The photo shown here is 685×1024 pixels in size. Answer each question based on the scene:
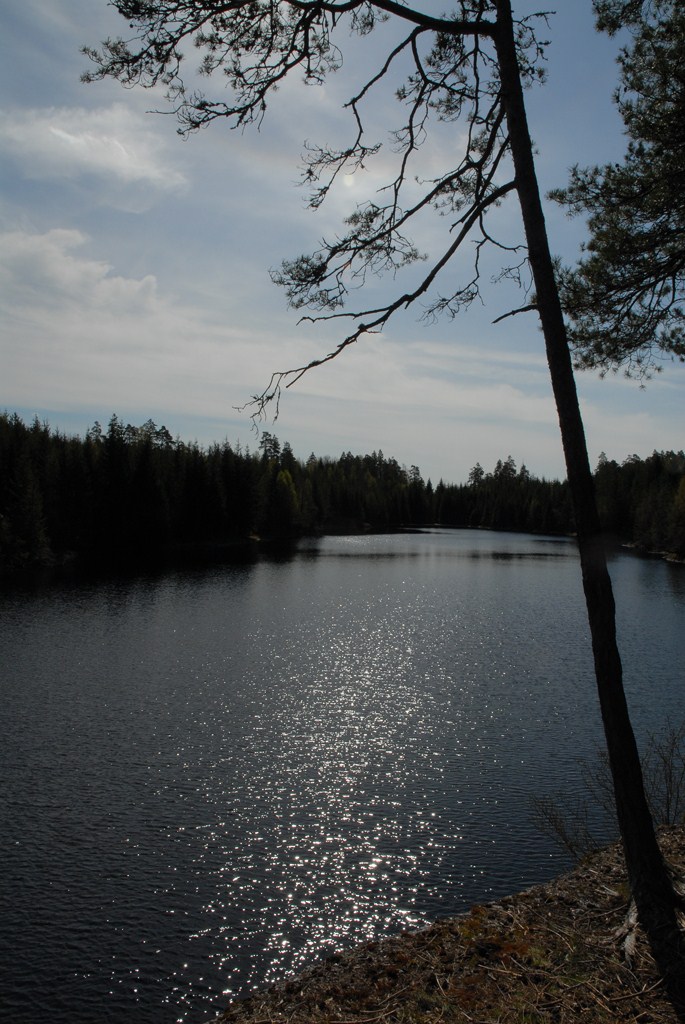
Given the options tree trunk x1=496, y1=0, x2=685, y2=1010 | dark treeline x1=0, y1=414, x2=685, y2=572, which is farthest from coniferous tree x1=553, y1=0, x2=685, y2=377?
dark treeline x1=0, y1=414, x2=685, y2=572

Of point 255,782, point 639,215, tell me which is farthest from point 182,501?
point 639,215

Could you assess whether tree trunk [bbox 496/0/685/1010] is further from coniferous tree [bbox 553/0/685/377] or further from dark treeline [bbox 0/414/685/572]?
dark treeline [bbox 0/414/685/572]

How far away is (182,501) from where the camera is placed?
78500 mm

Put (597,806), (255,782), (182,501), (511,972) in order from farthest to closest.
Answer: (182,501) → (255,782) → (597,806) → (511,972)

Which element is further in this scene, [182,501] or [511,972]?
[182,501]

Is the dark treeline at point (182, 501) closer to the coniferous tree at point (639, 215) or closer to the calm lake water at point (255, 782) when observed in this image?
the calm lake water at point (255, 782)

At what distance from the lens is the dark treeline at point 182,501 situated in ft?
198

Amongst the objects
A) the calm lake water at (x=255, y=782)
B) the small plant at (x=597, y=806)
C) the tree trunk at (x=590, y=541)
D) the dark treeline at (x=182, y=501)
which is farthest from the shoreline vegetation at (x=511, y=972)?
the dark treeline at (x=182, y=501)

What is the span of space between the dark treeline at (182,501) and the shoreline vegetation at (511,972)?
2618cm

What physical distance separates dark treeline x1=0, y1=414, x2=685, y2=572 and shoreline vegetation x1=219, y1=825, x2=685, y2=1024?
85.9 ft

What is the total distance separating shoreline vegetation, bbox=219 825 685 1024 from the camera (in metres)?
4.83

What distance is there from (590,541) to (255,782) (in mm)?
→ 11015

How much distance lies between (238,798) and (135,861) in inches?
114

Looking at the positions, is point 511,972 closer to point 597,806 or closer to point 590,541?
point 590,541
